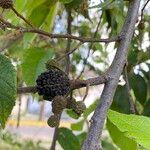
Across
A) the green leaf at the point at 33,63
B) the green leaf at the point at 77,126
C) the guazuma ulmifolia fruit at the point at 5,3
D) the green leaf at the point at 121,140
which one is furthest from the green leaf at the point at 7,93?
the green leaf at the point at 77,126

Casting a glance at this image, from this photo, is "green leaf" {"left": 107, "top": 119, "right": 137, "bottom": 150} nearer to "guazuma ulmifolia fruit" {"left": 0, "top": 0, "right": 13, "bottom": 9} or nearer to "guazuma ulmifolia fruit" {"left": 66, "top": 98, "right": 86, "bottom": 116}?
"guazuma ulmifolia fruit" {"left": 66, "top": 98, "right": 86, "bottom": 116}

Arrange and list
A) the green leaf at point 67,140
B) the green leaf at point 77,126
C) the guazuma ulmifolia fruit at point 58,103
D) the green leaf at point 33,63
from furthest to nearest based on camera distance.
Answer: the green leaf at point 77,126 < the green leaf at point 67,140 < the green leaf at point 33,63 < the guazuma ulmifolia fruit at point 58,103

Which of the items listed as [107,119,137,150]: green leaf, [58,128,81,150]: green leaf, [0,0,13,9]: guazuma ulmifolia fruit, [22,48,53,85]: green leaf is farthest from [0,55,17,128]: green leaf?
[58,128,81,150]: green leaf

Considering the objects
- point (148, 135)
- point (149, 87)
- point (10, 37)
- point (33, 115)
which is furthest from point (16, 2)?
point (33, 115)

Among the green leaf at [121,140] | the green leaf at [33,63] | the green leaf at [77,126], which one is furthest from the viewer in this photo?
the green leaf at [77,126]

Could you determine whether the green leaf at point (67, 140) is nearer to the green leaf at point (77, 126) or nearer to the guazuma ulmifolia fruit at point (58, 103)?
the green leaf at point (77, 126)

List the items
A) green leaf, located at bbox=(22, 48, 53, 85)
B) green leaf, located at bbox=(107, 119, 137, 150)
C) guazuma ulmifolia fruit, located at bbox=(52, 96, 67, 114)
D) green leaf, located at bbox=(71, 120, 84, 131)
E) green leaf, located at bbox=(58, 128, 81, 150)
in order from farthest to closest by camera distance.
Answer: green leaf, located at bbox=(71, 120, 84, 131)
green leaf, located at bbox=(58, 128, 81, 150)
green leaf, located at bbox=(22, 48, 53, 85)
green leaf, located at bbox=(107, 119, 137, 150)
guazuma ulmifolia fruit, located at bbox=(52, 96, 67, 114)

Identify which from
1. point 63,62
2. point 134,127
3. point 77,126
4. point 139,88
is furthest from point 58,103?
point 77,126
